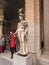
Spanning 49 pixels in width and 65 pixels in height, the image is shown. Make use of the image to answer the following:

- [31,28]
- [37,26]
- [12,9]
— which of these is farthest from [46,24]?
[12,9]

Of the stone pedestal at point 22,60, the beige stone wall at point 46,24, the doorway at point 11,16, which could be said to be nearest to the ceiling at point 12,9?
the doorway at point 11,16

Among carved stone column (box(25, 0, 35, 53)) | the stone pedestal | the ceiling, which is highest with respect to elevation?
the ceiling

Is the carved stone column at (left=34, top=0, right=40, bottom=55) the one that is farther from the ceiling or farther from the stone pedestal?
the ceiling

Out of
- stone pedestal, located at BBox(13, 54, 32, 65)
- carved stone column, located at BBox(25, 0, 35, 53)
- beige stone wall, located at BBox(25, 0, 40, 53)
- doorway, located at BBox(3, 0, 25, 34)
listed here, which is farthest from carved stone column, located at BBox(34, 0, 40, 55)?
doorway, located at BBox(3, 0, 25, 34)

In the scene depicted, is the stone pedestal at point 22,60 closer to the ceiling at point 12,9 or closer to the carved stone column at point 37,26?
the carved stone column at point 37,26

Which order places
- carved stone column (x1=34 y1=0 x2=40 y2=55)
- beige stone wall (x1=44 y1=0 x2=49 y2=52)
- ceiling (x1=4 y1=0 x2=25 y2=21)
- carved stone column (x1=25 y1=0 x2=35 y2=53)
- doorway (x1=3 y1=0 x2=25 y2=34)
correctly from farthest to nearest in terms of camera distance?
1. doorway (x1=3 y1=0 x2=25 y2=34)
2. ceiling (x1=4 y1=0 x2=25 y2=21)
3. carved stone column (x1=34 y1=0 x2=40 y2=55)
4. carved stone column (x1=25 y1=0 x2=35 y2=53)
5. beige stone wall (x1=44 y1=0 x2=49 y2=52)

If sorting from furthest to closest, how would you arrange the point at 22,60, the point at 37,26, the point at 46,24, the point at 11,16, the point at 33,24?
the point at 11,16
the point at 37,26
the point at 33,24
the point at 46,24
the point at 22,60

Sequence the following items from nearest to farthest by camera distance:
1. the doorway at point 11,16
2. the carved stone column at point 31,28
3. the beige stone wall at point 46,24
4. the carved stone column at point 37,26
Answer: the beige stone wall at point 46,24 → the carved stone column at point 31,28 → the carved stone column at point 37,26 → the doorway at point 11,16

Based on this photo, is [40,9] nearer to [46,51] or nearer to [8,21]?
[46,51]

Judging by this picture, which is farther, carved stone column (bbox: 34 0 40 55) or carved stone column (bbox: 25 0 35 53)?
carved stone column (bbox: 34 0 40 55)

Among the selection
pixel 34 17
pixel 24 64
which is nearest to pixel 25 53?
pixel 24 64

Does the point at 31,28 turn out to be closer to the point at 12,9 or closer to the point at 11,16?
the point at 12,9

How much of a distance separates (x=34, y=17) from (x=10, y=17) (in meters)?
6.91

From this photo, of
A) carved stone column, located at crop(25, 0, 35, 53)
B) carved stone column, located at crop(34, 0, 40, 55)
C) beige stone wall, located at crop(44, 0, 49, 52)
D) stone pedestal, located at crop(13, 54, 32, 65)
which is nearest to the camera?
stone pedestal, located at crop(13, 54, 32, 65)
